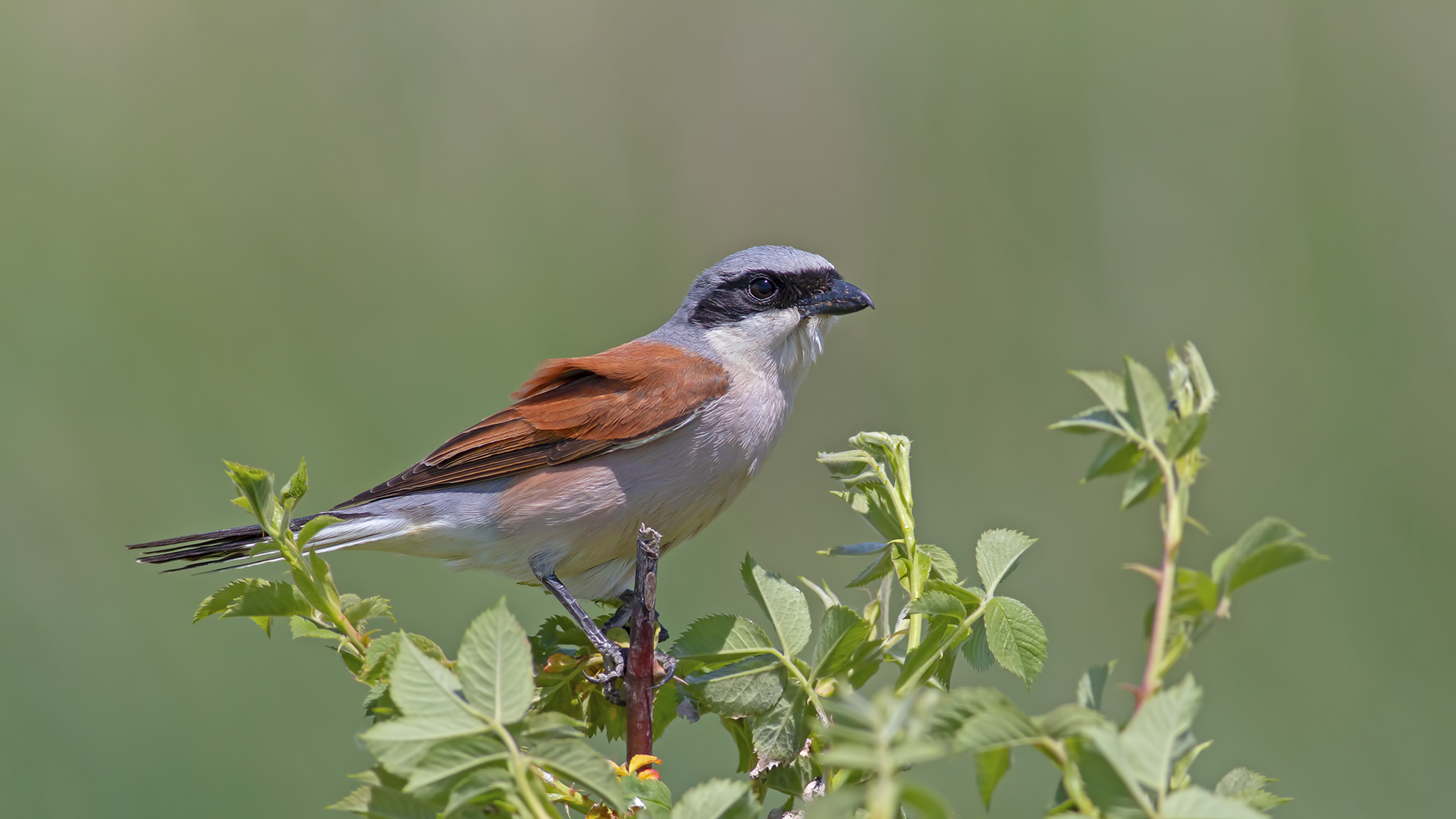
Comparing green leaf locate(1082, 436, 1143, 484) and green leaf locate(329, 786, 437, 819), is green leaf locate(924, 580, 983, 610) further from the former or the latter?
green leaf locate(329, 786, 437, 819)

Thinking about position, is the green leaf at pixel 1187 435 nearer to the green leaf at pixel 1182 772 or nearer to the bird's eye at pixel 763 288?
the green leaf at pixel 1182 772

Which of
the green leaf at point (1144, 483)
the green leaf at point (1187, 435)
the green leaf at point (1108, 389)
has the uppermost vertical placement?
the green leaf at point (1108, 389)

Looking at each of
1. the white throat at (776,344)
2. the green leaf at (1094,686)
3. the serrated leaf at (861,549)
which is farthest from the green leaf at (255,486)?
the white throat at (776,344)

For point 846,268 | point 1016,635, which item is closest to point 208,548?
point 1016,635

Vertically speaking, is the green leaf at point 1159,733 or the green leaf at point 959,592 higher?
the green leaf at point 1159,733

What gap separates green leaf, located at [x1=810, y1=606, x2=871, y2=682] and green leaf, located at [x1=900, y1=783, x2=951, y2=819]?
0.36 meters

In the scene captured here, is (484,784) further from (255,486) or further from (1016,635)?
(1016,635)

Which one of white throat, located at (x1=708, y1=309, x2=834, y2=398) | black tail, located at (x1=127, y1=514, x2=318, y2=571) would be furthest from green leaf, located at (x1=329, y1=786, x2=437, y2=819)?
white throat, located at (x1=708, y1=309, x2=834, y2=398)

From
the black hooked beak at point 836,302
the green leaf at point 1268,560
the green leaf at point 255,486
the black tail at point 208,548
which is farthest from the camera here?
the black hooked beak at point 836,302

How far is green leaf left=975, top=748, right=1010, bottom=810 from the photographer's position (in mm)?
636

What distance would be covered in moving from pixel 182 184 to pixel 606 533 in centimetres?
422

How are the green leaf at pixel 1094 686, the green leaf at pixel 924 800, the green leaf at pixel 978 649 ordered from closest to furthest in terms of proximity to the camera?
the green leaf at pixel 924 800, the green leaf at pixel 1094 686, the green leaf at pixel 978 649

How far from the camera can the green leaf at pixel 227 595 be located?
0.87 m

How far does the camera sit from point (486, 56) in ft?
19.3
